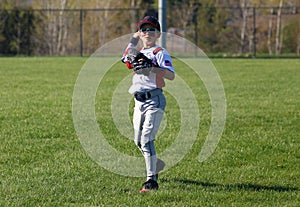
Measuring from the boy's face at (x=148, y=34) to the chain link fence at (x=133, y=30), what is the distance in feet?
107

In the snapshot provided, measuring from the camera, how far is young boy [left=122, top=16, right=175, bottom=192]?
589 centimetres

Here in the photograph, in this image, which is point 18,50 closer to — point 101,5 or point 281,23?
point 101,5

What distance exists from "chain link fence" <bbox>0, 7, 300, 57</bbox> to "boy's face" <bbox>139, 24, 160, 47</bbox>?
32688 millimetres

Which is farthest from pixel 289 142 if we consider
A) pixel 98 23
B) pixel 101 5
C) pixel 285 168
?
pixel 101 5

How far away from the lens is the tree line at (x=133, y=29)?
129ft

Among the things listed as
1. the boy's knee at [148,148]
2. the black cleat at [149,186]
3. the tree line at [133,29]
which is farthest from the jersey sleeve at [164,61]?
the tree line at [133,29]

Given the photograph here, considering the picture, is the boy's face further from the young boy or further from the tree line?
the tree line

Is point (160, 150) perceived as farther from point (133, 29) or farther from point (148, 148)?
point (133, 29)

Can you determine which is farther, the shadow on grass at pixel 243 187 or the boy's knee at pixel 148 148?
the shadow on grass at pixel 243 187

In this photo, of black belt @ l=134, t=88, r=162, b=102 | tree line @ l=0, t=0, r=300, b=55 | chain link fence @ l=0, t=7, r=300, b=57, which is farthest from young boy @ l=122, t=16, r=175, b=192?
tree line @ l=0, t=0, r=300, b=55

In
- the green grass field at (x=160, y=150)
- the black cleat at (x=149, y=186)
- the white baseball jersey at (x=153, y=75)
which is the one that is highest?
the white baseball jersey at (x=153, y=75)

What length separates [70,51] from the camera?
42.8m

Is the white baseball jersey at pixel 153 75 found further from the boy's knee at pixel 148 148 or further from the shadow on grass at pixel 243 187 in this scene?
the shadow on grass at pixel 243 187

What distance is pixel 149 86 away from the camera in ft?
19.7
